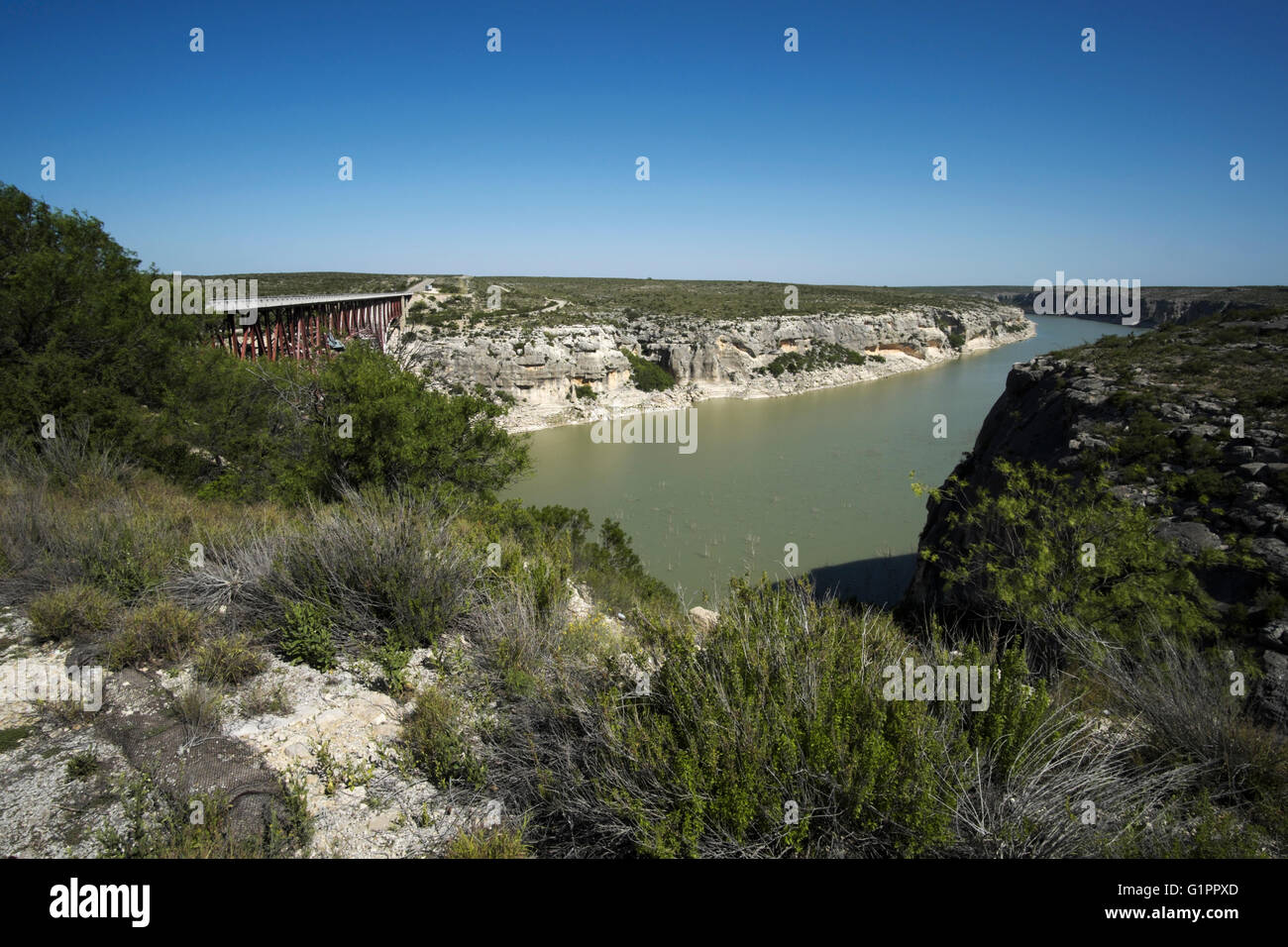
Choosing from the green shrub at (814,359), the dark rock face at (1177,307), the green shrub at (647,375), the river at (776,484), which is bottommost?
the river at (776,484)

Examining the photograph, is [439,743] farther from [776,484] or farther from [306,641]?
[776,484]

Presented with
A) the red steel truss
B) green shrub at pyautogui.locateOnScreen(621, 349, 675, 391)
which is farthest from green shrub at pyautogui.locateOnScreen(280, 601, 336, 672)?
green shrub at pyautogui.locateOnScreen(621, 349, 675, 391)

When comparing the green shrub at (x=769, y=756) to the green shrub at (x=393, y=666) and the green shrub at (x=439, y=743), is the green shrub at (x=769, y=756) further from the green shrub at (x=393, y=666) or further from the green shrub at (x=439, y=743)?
the green shrub at (x=393, y=666)

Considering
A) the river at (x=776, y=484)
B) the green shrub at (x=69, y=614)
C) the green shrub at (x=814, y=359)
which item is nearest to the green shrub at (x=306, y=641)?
the green shrub at (x=69, y=614)

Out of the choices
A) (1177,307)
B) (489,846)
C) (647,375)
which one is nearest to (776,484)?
(647,375)
